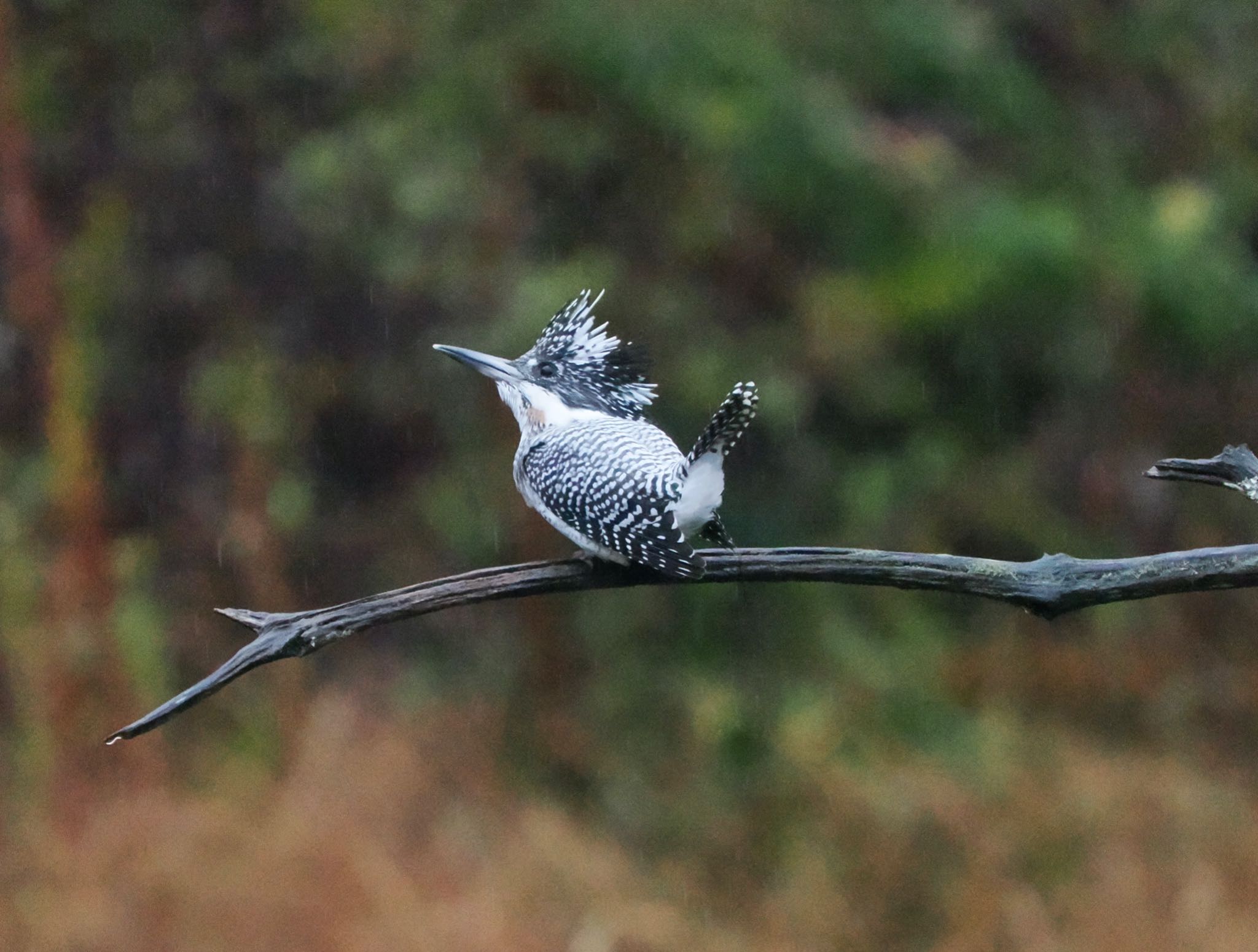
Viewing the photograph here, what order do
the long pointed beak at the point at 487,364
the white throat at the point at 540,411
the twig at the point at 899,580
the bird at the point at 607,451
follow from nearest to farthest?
the twig at the point at 899,580 → the long pointed beak at the point at 487,364 → the bird at the point at 607,451 → the white throat at the point at 540,411

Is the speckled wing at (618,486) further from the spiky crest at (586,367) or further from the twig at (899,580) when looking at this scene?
the twig at (899,580)

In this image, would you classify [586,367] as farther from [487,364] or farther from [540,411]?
[487,364]

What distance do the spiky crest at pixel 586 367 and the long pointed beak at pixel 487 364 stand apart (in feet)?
0.29

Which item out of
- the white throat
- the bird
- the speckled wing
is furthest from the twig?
the white throat

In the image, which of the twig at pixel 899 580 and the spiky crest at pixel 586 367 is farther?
the spiky crest at pixel 586 367

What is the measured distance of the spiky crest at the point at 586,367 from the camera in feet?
9.24

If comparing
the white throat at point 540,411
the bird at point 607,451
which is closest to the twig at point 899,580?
the bird at point 607,451

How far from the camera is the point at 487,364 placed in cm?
247

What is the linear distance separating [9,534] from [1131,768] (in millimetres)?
4874

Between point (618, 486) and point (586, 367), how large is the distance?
0.49 m

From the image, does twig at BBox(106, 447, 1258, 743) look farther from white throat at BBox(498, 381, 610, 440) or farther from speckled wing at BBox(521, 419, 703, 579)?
white throat at BBox(498, 381, 610, 440)

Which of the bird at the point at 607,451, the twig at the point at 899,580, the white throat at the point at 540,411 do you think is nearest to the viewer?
the twig at the point at 899,580

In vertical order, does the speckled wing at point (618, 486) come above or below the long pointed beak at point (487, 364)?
below

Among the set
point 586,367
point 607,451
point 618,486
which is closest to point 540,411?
point 586,367
